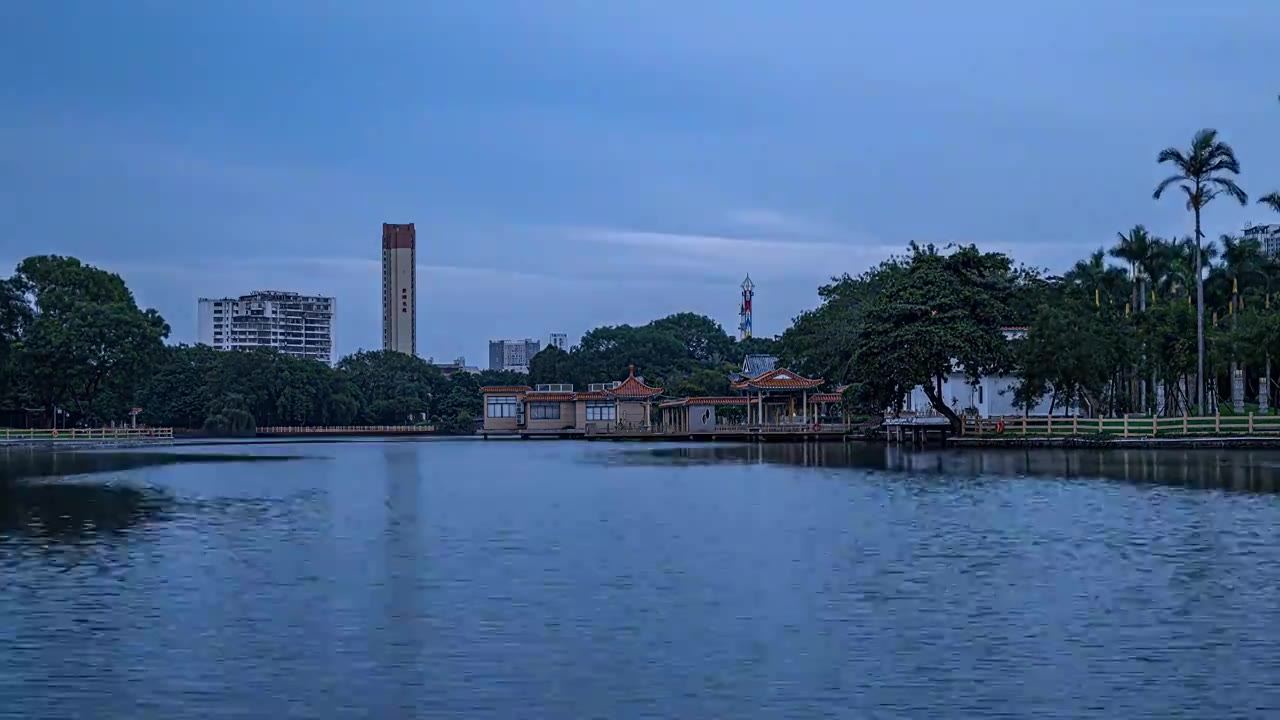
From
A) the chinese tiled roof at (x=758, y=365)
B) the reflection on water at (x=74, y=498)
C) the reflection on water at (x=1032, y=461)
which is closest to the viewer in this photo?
the reflection on water at (x=74, y=498)

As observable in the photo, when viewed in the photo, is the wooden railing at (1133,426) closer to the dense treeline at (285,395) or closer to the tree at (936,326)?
the tree at (936,326)

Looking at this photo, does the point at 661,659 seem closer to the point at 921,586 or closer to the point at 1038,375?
the point at 921,586

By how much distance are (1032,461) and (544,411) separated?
4511 centimetres

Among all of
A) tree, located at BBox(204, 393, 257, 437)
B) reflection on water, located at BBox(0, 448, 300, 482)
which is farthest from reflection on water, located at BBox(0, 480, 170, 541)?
tree, located at BBox(204, 393, 257, 437)

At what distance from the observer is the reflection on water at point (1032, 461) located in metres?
30.8

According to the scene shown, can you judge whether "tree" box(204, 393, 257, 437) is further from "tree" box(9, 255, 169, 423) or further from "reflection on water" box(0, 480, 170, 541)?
"reflection on water" box(0, 480, 170, 541)

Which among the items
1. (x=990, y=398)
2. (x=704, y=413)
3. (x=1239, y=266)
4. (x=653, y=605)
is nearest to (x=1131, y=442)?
(x=990, y=398)

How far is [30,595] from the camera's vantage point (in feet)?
47.2

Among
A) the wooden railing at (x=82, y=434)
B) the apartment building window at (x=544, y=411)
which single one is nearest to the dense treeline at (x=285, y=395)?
the wooden railing at (x=82, y=434)

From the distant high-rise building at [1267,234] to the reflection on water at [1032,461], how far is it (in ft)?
77.3

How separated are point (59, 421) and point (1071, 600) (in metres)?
74.0

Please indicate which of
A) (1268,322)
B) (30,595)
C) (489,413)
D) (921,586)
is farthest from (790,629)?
(489,413)

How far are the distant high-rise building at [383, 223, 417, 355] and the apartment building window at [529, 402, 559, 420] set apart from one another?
284 feet

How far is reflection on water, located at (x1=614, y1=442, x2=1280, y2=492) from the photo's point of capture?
30.8 meters
